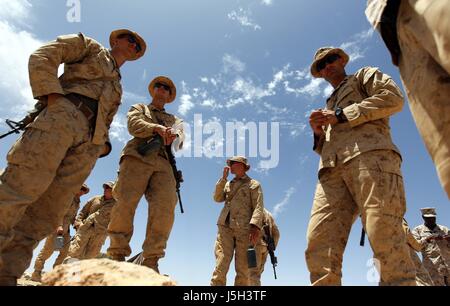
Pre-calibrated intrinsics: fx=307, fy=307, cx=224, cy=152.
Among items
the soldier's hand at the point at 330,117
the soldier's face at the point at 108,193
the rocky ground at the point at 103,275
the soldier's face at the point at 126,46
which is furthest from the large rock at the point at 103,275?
the soldier's face at the point at 108,193

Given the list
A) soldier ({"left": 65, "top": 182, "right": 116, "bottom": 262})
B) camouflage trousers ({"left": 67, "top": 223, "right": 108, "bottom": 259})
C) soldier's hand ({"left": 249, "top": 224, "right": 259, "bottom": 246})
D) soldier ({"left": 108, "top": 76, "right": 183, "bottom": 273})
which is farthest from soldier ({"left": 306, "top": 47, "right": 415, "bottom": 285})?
camouflage trousers ({"left": 67, "top": 223, "right": 108, "bottom": 259})

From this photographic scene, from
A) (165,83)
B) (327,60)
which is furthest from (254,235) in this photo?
(327,60)

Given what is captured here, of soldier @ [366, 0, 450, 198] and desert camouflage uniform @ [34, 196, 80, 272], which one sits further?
desert camouflage uniform @ [34, 196, 80, 272]

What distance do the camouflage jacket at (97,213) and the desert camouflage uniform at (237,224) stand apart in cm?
408

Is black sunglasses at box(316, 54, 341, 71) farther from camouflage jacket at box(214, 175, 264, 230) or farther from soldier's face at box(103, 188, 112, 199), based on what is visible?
soldier's face at box(103, 188, 112, 199)

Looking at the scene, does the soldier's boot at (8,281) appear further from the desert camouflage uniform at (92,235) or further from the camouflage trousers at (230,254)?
the desert camouflage uniform at (92,235)

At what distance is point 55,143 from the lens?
284cm

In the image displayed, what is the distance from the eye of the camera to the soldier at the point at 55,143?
2592 mm

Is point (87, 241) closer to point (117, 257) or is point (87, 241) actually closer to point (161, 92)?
point (117, 257)

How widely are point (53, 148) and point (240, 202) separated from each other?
4255 mm

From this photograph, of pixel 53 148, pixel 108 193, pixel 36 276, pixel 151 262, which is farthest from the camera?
pixel 108 193

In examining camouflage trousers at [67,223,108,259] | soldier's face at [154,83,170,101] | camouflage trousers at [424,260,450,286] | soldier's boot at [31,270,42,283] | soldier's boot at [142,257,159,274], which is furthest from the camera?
camouflage trousers at [424,260,450,286]

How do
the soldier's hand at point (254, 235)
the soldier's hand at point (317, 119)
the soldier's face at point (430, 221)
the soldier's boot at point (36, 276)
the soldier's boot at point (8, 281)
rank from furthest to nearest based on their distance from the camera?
the soldier's face at point (430, 221), the soldier's boot at point (36, 276), the soldier's hand at point (254, 235), the soldier's hand at point (317, 119), the soldier's boot at point (8, 281)

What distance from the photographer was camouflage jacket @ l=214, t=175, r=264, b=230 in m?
6.14
